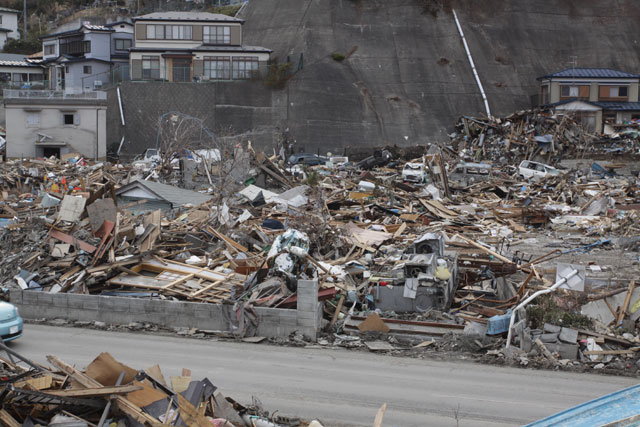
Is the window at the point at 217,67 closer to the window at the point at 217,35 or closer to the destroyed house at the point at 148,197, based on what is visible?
the window at the point at 217,35

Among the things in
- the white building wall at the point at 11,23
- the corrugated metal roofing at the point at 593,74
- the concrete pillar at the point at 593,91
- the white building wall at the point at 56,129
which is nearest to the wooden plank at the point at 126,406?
the white building wall at the point at 56,129

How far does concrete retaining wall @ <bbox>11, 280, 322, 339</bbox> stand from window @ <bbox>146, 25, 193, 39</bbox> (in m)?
42.6

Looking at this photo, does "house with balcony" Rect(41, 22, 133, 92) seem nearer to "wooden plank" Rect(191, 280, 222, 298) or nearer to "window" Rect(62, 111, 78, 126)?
"window" Rect(62, 111, 78, 126)

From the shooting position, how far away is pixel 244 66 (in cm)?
5472

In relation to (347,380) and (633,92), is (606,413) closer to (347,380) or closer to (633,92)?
(347,380)

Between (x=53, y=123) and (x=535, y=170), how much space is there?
31.7m

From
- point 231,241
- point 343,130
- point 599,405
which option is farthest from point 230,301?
point 343,130

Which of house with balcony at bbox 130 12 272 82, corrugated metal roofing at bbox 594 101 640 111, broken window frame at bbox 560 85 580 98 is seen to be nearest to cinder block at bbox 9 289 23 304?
house with balcony at bbox 130 12 272 82

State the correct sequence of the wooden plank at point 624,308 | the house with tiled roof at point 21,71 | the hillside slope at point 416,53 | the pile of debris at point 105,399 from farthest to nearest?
1. the house with tiled roof at point 21,71
2. the hillside slope at point 416,53
3. the wooden plank at point 624,308
4. the pile of debris at point 105,399

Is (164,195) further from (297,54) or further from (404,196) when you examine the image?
(297,54)

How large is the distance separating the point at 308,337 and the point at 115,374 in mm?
6718

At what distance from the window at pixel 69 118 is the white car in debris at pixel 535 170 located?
2971 cm

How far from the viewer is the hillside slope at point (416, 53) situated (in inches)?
2080

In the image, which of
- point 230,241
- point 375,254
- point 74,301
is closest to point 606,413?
point 74,301
